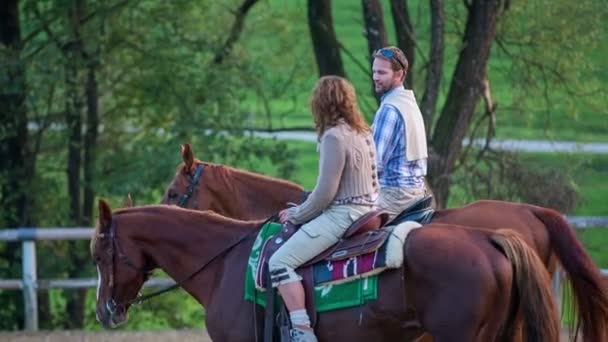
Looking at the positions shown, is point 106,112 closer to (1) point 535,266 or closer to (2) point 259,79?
(2) point 259,79

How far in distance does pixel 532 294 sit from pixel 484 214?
156 cm

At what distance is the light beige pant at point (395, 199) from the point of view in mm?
6984

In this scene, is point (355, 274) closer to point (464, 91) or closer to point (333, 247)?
point (333, 247)

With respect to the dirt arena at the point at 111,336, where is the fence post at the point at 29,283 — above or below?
above

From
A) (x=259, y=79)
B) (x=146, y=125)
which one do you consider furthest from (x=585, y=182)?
(x=146, y=125)

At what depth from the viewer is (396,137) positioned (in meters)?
6.89

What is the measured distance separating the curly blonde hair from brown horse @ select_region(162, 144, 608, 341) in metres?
1.32

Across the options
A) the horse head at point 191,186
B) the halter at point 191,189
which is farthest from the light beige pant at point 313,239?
the halter at point 191,189

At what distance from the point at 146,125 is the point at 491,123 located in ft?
15.0

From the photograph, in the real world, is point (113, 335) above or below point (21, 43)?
below

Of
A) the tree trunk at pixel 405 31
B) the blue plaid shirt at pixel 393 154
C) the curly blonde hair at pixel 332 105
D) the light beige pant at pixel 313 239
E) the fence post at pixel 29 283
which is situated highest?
the tree trunk at pixel 405 31

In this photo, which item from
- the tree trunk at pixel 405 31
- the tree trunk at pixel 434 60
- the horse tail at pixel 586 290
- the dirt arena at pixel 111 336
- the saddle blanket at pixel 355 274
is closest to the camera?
the saddle blanket at pixel 355 274

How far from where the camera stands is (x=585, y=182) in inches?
585

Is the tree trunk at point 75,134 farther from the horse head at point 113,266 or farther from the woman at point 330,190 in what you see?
the woman at point 330,190
